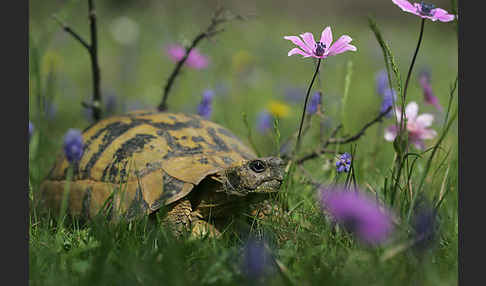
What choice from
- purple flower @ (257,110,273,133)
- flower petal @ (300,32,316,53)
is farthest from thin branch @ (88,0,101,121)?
flower petal @ (300,32,316,53)

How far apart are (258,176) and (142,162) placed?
0.67 meters

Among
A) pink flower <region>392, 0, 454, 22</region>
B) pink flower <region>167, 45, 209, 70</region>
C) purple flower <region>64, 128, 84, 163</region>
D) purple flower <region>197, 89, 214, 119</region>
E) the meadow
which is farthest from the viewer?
pink flower <region>167, 45, 209, 70</region>

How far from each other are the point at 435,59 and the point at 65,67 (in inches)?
284

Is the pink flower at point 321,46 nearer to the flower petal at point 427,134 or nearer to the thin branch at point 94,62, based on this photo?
the flower petal at point 427,134

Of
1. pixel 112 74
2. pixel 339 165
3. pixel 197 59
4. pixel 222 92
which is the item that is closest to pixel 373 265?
pixel 339 165

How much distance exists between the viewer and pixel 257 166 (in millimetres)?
2166

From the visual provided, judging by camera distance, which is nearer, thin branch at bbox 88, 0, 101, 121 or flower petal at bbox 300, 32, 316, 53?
flower petal at bbox 300, 32, 316, 53

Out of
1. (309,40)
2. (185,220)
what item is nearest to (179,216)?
(185,220)

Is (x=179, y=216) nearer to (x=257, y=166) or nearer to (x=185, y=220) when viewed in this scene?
(x=185, y=220)

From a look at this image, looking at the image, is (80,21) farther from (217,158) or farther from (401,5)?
Answer: (401,5)

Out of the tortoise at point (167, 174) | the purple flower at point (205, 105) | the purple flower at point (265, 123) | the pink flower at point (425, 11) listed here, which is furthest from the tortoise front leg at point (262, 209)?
the purple flower at point (265, 123)

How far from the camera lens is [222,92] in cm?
570

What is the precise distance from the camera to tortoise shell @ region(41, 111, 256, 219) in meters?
2.33

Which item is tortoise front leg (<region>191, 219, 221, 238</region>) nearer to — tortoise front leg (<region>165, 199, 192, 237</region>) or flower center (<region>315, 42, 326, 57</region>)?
tortoise front leg (<region>165, 199, 192, 237</region>)
